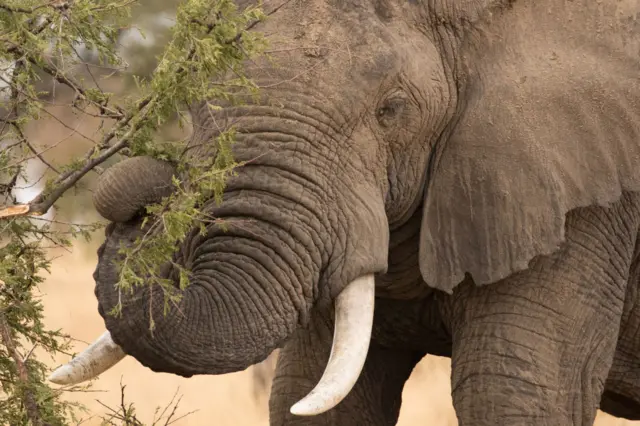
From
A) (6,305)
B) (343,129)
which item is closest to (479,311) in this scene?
(343,129)

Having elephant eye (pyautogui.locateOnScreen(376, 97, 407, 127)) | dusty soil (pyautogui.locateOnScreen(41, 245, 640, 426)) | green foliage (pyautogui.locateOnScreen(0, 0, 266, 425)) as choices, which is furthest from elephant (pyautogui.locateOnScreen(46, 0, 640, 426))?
dusty soil (pyautogui.locateOnScreen(41, 245, 640, 426))

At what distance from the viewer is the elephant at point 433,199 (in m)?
4.39

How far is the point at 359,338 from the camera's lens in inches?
177

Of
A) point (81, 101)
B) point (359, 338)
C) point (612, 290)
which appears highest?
point (81, 101)

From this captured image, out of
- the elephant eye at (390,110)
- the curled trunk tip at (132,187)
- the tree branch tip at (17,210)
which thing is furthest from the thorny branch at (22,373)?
the elephant eye at (390,110)

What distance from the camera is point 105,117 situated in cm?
429

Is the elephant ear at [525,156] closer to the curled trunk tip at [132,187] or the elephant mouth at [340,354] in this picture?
the elephant mouth at [340,354]

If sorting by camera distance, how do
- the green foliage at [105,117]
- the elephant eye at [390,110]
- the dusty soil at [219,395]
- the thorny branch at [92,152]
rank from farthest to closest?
the dusty soil at [219,395] < the elephant eye at [390,110] < the thorny branch at [92,152] < the green foliage at [105,117]

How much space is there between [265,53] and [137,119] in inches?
16.7

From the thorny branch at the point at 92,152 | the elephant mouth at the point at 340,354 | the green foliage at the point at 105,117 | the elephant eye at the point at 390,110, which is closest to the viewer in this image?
the green foliage at the point at 105,117

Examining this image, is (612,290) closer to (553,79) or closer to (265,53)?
(553,79)

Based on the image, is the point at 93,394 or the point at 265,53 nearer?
the point at 265,53

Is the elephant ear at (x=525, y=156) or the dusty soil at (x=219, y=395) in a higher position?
the dusty soil at (x=219, y=395)

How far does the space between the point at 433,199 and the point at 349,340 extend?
23.5 inches
